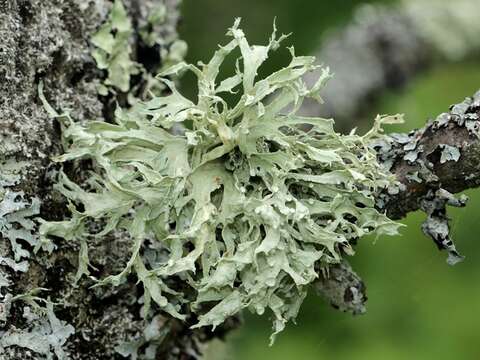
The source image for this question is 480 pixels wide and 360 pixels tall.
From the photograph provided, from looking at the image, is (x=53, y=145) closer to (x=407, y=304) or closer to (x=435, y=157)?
(x=435, y=157)

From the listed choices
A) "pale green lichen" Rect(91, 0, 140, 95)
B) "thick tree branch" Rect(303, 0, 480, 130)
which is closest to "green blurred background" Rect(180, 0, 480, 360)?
"thick tree branch" Rect(303, 0, 480, 130)

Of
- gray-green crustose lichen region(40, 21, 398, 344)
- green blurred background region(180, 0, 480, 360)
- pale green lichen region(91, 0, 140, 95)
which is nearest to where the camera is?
gray-green crustose lichen region(40, 21, 398, 344)

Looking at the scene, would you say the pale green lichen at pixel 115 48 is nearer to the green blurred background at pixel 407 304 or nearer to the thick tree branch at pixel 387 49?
the thick tree branch at pixel 387 49

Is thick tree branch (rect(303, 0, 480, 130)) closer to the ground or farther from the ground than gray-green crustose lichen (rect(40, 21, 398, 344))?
farther from the ground

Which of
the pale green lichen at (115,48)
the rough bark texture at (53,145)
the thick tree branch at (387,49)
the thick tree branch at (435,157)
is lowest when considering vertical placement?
the rough bark texture at (53,145)

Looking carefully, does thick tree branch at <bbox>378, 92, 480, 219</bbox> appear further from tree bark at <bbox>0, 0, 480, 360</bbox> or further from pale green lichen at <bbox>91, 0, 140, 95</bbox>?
pale green lichen at <bbox>91, 0, 140, 95</bbox>

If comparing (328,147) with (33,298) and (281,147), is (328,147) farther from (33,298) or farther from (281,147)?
(33,298)

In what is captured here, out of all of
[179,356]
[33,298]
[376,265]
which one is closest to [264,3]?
[376,265]

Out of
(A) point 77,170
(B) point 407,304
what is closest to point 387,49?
Answer: (B) point 407,304

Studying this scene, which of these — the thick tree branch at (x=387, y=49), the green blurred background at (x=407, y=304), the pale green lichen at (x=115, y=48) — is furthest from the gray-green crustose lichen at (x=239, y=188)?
the green blurred background at (x=407, y=304)
